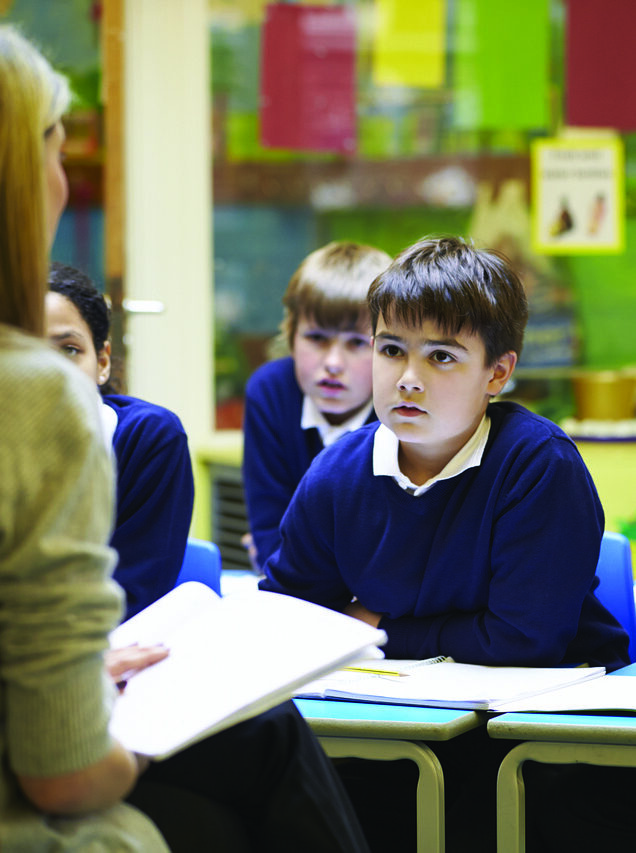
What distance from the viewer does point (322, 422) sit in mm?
2318

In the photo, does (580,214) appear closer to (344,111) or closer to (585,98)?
(585,98)

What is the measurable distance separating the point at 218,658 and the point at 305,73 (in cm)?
274

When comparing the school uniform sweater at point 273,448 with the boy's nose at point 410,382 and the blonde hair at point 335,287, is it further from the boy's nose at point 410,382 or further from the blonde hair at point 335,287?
the boy's nose at point 410,382

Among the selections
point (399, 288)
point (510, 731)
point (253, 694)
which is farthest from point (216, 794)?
point (399, 288)

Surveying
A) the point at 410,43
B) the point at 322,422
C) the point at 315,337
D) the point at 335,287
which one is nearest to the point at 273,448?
the point at 322,422

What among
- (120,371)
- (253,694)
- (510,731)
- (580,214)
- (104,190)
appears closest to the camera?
(253,694)

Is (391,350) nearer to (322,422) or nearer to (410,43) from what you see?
(322,422)

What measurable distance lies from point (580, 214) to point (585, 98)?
39 cm

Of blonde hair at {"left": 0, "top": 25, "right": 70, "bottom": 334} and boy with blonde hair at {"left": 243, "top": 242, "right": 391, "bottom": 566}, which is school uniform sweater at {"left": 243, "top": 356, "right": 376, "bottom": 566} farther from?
blonde hair at {"left": 0, "top": 25, "right": 70, "bottom": 334}

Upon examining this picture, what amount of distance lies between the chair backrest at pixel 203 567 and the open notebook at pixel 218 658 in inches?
19.1

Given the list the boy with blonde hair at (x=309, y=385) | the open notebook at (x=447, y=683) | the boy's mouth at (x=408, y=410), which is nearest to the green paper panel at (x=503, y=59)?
the boy with blonde hair at (x=309, y=385)

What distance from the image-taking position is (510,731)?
119cm

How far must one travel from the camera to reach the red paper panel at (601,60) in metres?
3.47

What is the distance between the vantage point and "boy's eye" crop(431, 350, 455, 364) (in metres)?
1.54
